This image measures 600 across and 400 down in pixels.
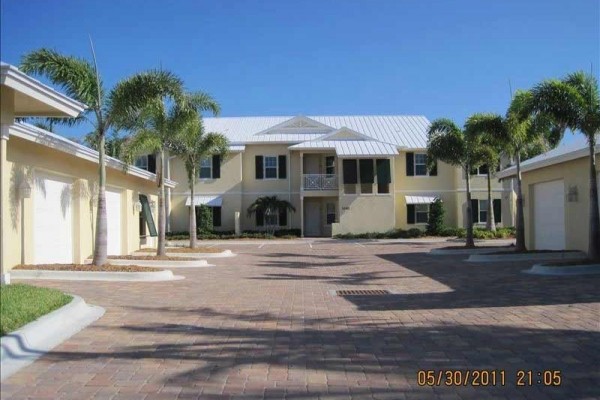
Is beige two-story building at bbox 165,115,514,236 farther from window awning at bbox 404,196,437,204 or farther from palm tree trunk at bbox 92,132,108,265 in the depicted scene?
palm tree trunk at bbox 92,132,108,265

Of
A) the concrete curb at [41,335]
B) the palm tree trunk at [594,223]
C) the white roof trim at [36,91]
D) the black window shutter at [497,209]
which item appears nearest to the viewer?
the concrete curb at [41,335]

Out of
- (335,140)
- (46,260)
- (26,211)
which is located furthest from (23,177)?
(335,140)

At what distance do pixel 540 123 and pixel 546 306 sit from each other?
27.1 feet

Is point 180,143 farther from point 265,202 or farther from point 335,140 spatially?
point 335,140

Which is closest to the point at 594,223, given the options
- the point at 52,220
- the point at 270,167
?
the point at 52,220

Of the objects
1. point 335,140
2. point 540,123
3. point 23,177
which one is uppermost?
point 335,140

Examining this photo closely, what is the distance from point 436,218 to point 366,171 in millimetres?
5033

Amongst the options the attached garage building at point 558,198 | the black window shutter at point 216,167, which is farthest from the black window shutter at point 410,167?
the attached garage building at point 558,198

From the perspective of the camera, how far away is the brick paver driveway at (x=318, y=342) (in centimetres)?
537

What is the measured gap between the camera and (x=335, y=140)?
38188 millimetres

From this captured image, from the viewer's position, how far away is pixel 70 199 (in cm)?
1645

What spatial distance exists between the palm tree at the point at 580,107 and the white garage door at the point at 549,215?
14.6ft

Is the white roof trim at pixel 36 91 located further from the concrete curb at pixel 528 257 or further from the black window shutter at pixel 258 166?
the black window shutter at pixel 258 166

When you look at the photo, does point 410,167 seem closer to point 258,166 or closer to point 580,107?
point 258,166
